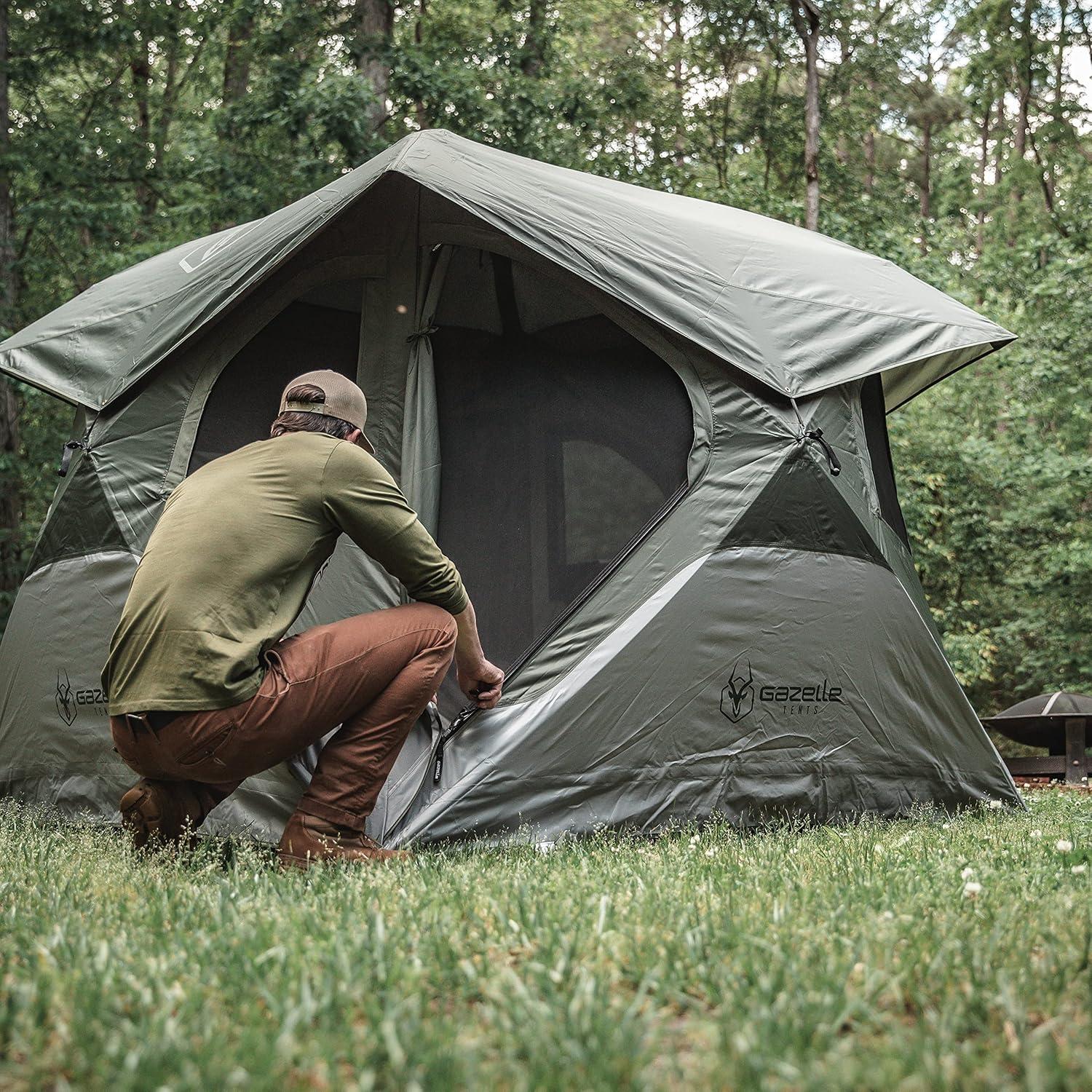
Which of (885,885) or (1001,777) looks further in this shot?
(1001,777)

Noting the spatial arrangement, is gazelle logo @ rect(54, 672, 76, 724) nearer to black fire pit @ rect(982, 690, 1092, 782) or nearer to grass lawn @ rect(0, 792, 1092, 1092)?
grass lawn @ rect(0, 792, 1092, 1092)

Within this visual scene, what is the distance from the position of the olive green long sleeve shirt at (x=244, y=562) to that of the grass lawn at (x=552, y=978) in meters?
0.51

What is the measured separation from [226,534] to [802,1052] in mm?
2124

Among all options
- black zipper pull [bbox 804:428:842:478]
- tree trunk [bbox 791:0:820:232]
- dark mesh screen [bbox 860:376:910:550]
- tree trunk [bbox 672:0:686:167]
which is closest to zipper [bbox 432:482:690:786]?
black zipper pull [bbox 804:428:842:478]

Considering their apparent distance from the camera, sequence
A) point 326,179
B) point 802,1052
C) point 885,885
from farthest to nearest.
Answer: point 326,179 → point 885,885 → point 802,1052

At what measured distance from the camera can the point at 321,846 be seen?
10.3ft

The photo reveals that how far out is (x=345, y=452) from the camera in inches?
128

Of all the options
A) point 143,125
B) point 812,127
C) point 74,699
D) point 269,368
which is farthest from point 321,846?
point 143,125

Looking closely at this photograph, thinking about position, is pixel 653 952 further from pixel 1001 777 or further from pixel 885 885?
pixel 1001 777

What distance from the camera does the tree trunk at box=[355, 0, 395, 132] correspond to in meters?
12.6

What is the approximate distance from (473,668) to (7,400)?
8.87 meters

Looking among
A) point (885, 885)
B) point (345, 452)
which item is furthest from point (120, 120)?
point (885, 885)

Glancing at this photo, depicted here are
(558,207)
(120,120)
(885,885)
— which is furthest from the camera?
(120,120)

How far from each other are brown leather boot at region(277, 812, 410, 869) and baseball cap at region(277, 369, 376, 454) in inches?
44.9
